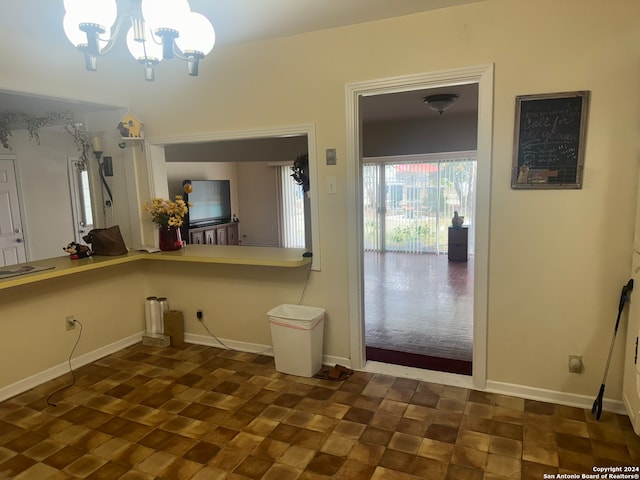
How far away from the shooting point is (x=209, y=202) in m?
8.51

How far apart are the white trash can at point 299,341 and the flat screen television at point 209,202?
5.24 m

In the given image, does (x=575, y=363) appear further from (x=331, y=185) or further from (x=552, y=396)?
(x=331, y=185)

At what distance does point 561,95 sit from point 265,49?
6.77 feet

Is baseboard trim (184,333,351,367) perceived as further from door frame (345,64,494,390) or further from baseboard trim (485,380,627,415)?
baseboard trim (485,380,627,415)

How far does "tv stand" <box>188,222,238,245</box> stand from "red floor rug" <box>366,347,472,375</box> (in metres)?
5.13


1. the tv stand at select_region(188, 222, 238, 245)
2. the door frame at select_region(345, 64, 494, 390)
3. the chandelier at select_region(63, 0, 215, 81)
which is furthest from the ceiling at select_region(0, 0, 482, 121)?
the tv stand at select_region(188, 222, 238, 245)

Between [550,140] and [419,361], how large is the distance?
189cm

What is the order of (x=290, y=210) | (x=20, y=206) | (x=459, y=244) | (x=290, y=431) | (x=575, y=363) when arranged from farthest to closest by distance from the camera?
(x=290, y=210), (x=459, y=244), (x=20, y=206), (x=575, y=363), (x=290, y=431)

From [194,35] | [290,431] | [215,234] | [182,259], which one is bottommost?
[290,431]

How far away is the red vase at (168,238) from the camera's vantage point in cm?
371

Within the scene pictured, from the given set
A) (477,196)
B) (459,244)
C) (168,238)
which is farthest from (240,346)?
(459,244)

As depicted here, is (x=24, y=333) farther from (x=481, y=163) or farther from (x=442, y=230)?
(x=442, y=230)

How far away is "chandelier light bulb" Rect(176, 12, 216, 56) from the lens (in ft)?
5.91

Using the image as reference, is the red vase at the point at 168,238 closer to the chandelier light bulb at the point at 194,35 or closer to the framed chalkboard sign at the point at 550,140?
the chandelier light bulb at the point at 194,35
